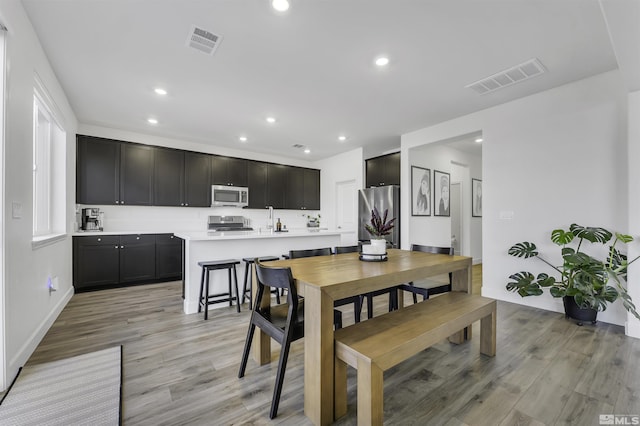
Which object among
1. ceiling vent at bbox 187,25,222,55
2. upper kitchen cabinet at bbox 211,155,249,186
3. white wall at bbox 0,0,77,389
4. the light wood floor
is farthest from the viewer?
upper kitchen cabinet at bbox 211,155,249,186

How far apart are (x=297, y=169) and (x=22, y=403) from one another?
18.8ft

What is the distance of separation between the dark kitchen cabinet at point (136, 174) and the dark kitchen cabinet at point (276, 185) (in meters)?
2.35

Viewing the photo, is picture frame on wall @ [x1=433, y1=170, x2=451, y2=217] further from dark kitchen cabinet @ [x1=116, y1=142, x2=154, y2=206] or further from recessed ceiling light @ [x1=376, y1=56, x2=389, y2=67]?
dark kitchen cabinet @ [x1=116, y1=142, x2=154, y2=206]

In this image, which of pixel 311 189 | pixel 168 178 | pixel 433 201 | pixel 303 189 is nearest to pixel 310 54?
pixel 168 178

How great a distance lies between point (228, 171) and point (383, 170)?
130 inches

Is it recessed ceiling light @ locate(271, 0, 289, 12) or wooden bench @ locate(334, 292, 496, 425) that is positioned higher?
recessed ceiling light @ locate(271, 0, 289, 12)

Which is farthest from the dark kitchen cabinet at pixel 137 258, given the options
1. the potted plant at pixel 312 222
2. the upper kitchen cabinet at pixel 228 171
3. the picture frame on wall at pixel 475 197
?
the picture frame on wall at pixel 475 197

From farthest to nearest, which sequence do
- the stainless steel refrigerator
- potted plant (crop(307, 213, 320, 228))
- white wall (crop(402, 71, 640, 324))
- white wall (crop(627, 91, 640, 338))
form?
1. potted plant (crop(307, 213, 320, 228))
2. the stainless steel refrigerator
3. white wall (crop(402, 71, 640, 324))
4. white wall (crop(627, 91, 640, 338))

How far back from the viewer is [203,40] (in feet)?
7.54

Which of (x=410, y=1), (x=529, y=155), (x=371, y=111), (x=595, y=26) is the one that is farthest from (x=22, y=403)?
(x=529, y=155)

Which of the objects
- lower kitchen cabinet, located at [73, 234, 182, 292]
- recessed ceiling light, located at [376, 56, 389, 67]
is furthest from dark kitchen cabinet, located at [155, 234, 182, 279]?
recessed ceiling light, located at [376, 56, 389, 67]

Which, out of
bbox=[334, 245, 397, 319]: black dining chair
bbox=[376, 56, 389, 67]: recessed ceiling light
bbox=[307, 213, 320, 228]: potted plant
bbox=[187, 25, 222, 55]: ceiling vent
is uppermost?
bbox=[187, 25, 222, 55]: ceiling vent

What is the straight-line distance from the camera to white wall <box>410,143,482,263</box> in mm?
5004

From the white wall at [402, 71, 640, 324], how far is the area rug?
424cm
